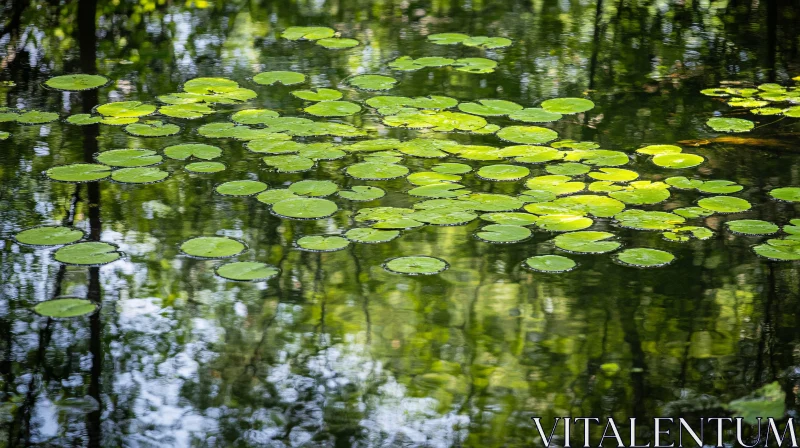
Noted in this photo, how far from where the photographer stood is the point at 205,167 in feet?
11.3

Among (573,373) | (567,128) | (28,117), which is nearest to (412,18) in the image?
(567,128)

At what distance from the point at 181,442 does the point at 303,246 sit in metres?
0.94

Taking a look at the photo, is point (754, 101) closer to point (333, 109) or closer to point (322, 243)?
point (333, 109)

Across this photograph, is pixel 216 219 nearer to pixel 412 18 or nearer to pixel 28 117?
pixel 28 117

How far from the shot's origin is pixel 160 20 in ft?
17.0

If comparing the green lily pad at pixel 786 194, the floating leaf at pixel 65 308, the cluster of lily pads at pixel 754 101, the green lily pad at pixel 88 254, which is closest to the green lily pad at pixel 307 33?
the cluster of lily pads at pixel 754 101

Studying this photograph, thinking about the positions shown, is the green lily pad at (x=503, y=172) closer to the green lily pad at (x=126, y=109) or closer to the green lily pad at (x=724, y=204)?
the green lily pad at (x=724, y=204)

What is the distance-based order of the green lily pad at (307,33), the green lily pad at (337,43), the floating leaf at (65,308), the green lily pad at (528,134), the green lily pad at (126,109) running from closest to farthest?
the floating leaf at (65,308) → the green lily pad at (528,134) → the green lily pad at (126,109) → the green lily pad at (337,43) → the green lily pad at (307,33)

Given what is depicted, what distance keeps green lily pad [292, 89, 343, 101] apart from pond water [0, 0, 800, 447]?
65 mm

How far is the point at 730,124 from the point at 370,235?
1684 millimetres

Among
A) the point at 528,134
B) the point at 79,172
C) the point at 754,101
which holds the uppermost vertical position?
the point at 754,101

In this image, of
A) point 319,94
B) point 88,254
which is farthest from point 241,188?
point 319,94

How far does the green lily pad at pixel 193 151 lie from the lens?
11.6ft

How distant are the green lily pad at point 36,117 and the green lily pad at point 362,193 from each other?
1.37 m
